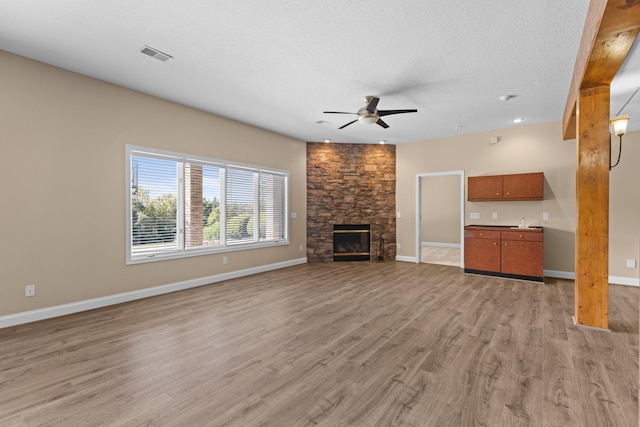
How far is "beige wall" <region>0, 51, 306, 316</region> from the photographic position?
3.42 m

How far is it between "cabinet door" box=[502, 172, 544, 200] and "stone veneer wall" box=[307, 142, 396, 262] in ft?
8.45

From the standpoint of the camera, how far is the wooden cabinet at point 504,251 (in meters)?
5.48

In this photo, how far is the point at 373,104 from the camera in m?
4.30

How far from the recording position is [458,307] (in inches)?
160

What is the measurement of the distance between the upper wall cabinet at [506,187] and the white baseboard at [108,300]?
487 centimetres

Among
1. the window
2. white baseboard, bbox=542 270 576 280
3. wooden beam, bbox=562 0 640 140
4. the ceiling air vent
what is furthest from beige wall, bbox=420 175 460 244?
the ceiling air vent

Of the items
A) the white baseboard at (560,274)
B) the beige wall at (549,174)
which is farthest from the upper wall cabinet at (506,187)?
the white baseboard at (560,274)

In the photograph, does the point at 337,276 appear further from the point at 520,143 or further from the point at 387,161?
the point at 520,143

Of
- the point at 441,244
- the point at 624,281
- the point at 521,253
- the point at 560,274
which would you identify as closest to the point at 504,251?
the point at 521,253

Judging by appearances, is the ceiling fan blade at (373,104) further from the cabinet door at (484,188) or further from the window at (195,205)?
the cabinet door at (484,188)

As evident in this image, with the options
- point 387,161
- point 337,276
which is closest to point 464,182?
point 387,161

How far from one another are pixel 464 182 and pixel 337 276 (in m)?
3.56

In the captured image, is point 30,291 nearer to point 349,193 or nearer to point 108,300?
point 108,300

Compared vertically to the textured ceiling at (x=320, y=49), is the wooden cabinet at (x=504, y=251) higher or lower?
lower
